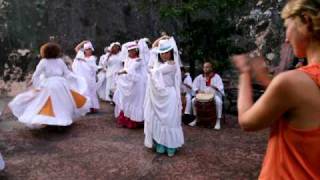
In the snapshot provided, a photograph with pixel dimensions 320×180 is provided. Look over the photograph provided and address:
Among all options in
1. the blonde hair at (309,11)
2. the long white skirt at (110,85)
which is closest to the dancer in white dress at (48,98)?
the long white skirt at (110,85)

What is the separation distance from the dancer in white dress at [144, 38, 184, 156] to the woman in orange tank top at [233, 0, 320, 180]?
5.71m

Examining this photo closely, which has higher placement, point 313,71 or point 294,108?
point 313,71

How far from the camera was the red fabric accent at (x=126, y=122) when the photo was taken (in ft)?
31.6

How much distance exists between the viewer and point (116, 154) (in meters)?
7.74

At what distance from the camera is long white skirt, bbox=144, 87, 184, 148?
7656mm

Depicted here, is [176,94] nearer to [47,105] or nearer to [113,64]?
[47,105]

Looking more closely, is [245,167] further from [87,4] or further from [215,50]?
[87,4]

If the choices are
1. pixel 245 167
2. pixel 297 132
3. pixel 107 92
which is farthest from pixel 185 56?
pixel 297 132

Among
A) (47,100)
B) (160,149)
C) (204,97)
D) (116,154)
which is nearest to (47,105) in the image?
(47,100)

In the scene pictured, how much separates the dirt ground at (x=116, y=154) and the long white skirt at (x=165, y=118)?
10.0 inches

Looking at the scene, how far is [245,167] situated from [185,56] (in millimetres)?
5361

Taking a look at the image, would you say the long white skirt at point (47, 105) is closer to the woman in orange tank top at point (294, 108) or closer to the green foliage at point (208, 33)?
the green foliage at point (208, 33)

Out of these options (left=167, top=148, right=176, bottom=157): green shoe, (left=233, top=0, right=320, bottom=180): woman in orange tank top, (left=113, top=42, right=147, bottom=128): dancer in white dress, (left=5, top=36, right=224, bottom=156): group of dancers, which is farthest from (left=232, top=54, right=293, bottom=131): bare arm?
(left=113, top=42, right=147, bottom=128): dancer in white dress

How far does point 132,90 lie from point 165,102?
219 centimetres
